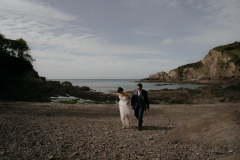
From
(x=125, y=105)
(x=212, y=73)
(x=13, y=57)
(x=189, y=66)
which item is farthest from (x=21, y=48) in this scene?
(x=189, y=66)

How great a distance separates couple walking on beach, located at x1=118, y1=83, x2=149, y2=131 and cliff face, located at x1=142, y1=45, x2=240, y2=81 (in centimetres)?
11800

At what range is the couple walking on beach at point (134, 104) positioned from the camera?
9.06 meters

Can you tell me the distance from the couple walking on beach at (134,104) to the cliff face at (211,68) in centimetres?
11800

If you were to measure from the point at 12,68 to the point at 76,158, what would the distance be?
44795 millimetres

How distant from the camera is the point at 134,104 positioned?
933cm

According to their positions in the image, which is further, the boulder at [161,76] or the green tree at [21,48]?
the boulder at [161,76]

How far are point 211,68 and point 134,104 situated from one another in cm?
14130

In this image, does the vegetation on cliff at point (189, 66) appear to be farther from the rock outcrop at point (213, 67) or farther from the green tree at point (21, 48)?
the green tree at point (21, 48)

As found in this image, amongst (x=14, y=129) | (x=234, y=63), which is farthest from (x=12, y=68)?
(x=234, y=63)

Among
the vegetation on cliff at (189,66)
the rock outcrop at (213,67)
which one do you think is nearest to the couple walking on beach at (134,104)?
the rock outcrop at (213,67)

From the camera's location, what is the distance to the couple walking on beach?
9.06 meters

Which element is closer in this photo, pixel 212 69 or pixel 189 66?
pixel 212 69

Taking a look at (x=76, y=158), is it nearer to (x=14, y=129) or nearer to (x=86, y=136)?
(x=86, y=136)

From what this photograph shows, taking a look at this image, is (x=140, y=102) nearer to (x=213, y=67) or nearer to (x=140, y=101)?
(x=140, y=101)
